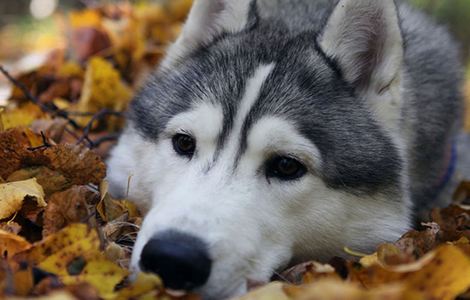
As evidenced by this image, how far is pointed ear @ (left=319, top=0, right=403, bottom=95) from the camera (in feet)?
9.66

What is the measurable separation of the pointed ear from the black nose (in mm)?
1335

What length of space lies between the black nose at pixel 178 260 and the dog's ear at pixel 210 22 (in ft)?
4.82

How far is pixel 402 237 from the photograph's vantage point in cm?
278

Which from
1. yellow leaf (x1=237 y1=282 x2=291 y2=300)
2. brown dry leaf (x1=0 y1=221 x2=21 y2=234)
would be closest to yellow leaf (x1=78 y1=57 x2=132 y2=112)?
brown dry leaf (x1=0 y1=221 x2=21 y2=234)

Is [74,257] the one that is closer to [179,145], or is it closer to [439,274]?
[179,145]

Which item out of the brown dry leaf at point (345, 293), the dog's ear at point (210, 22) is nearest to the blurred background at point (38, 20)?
the dog's ear at point (210, 22)

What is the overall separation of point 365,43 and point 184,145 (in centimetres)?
102

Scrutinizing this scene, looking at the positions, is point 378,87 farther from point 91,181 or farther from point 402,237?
point 91,181

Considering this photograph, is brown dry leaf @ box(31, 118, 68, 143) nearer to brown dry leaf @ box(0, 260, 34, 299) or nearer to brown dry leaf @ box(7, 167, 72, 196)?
brown dry leaf @ box(7, 167, 72, 196)

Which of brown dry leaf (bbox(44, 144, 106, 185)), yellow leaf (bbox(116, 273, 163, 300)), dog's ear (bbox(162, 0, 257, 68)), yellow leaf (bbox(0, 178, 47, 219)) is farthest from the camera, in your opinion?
dog's ear (bbox(162, 0, 257, 68))

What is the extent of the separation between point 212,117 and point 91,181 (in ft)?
2.10

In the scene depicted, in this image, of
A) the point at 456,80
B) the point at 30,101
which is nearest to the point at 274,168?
the point at 456,80

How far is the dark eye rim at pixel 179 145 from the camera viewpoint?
284 cm

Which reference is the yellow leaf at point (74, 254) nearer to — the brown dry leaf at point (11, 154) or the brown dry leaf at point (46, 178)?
the brown dry leaf at point (46, 178)
